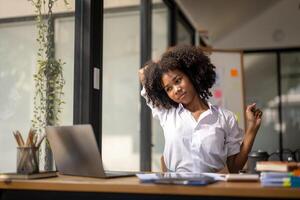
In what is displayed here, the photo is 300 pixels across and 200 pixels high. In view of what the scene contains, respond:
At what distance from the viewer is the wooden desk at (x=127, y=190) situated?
1059mm

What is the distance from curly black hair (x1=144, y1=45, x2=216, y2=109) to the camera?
1.89 m

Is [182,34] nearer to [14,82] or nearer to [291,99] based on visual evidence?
[291,99]

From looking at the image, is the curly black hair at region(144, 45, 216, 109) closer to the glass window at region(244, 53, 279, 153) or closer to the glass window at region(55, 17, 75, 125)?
the glass window at region(55, 17, 75, 125)

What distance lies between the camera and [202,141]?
179 centimetres

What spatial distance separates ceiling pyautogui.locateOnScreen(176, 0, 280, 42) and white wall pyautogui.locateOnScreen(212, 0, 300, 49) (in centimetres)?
11

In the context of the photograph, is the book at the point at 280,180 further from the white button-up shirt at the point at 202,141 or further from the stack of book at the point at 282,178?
the white button-up shirt at the point at 202,141

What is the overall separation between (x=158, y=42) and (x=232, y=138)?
8.36ft

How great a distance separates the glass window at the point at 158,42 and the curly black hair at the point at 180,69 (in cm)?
195

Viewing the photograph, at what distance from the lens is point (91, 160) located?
1405mm

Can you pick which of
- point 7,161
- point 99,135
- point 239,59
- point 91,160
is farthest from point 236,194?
point 239,59

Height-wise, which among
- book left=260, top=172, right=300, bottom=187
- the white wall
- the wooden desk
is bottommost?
the wooden desk

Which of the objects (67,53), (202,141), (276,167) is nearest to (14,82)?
(67,53)

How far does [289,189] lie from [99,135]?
1421 millimetres

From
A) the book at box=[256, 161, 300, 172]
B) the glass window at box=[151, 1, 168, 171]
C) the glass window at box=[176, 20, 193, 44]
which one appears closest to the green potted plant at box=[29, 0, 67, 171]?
the book at box=[256, 161, 300, 172]
